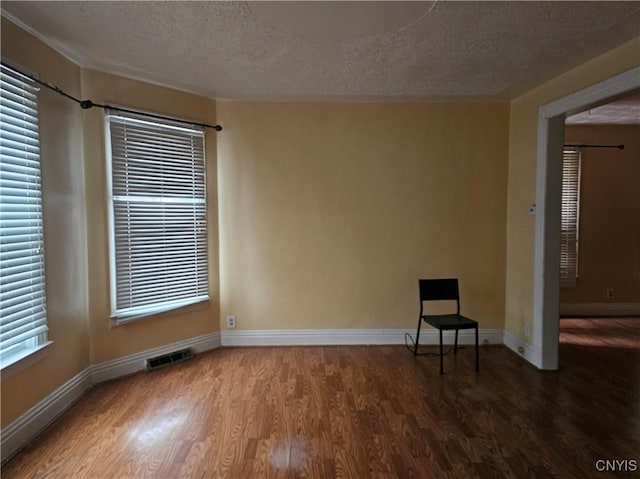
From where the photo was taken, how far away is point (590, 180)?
195 inches

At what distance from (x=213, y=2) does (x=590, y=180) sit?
5128mm

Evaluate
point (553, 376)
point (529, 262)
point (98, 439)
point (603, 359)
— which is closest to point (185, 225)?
point (98, 439)

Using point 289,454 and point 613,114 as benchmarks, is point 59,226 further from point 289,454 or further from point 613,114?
point 613,114

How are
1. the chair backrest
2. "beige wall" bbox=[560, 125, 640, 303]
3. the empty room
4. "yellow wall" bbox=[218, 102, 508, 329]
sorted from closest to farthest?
1. the empty room
2. the chair backrest
3. "yellow wall" bbox=[218, 102, 508, 329]
4. "beige wall" bbox=[560, 125, 640, 303]

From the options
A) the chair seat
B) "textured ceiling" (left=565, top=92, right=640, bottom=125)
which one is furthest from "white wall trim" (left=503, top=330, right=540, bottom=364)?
"textured ceiling" (left=565, top=92, right=640, bottom=125)

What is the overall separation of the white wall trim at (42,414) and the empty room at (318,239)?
0.06 feet

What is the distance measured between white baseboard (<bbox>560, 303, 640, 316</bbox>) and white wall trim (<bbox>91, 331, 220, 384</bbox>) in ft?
15.1

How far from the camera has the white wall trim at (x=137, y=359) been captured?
2957mm

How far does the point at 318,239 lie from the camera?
3.78 meters

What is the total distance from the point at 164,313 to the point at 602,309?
214 inches

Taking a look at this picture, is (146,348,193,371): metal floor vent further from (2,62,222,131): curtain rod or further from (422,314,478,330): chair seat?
(422,314,478,330): chair seat

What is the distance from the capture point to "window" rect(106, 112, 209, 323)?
118 inches

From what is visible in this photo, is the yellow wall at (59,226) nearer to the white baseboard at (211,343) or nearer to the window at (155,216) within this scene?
the white baseboard at (211,343)

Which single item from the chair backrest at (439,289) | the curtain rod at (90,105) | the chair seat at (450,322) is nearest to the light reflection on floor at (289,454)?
the chair seat at (450,322)
